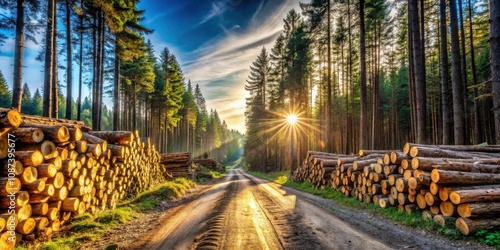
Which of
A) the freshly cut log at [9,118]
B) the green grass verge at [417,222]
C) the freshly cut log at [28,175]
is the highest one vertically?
the freshly cut log at [9,118]

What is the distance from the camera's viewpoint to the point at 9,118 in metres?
4.85

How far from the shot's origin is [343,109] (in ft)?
129

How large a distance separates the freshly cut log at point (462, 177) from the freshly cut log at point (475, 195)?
39 cm

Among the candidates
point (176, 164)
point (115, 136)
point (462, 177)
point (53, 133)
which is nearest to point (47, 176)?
point (53, 133)

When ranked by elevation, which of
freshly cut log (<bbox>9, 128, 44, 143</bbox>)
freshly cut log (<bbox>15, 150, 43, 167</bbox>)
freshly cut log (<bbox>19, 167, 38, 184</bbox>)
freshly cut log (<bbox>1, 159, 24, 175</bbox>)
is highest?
freshly cut log (<bbox>9, 128, 44, 143</bbox>)

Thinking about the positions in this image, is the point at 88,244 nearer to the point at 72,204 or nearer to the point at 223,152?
the point at 72,204

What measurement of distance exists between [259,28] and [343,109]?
23.6 m

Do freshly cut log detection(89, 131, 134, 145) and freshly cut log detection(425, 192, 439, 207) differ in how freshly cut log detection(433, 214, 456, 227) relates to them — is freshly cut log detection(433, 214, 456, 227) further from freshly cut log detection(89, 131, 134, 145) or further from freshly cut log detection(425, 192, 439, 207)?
freshly cut log detection(89, 131, 134, 145)

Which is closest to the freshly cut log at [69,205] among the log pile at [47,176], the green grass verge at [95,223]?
the log pile at [47,176]

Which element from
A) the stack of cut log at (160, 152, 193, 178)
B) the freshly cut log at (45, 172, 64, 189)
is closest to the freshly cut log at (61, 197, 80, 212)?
the freshly cut log at (45, 172, 64, 189)

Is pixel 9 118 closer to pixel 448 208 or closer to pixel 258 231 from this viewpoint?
pixel 258 231

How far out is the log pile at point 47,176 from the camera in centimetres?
473

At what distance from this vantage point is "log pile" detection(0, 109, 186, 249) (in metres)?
4.73

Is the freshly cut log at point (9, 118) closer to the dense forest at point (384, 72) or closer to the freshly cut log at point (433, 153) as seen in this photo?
the freshly cut log at point (433, 153)
